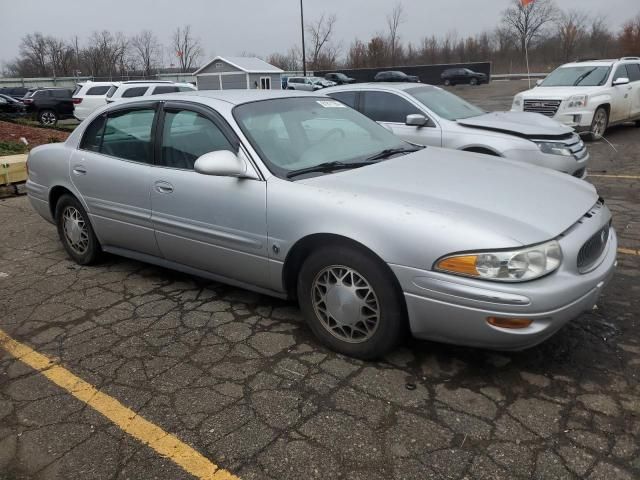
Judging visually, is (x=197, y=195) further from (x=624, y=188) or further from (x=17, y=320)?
(x=624, y=188)

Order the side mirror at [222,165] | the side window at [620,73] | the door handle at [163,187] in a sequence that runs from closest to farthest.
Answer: the side mirror at [222,165] < the door handle at [163,187] < the side window at [620,73]

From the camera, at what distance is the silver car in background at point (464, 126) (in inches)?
240

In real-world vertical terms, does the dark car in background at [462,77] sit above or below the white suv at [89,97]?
above

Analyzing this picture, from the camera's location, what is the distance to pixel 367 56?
68.7m

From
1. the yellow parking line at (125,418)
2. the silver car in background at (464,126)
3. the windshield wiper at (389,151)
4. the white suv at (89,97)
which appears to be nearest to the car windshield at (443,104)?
the silver car in background at (464,126)

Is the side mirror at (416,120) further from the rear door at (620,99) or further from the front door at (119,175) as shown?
the rear door at (620,99)

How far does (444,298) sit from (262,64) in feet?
112

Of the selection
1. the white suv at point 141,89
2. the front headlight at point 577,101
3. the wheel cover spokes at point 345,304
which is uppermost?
the white suv at point 141,89

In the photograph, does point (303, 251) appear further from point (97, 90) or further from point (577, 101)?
point (97, 90)

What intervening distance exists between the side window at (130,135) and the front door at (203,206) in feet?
0.50

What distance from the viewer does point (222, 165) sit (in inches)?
126

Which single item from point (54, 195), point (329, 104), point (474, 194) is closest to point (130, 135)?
point (54, 195)

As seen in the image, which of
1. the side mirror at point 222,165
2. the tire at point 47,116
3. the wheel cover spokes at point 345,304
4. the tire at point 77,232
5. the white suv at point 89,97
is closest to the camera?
the wheel cover spokes at point 345,304

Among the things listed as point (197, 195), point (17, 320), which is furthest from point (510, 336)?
point (17, 320)
